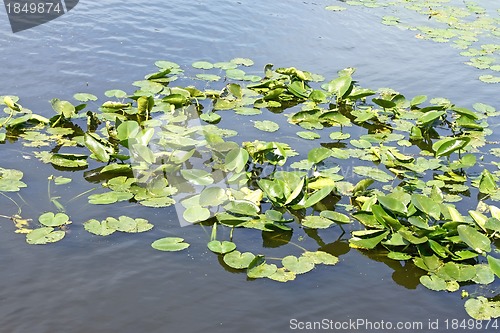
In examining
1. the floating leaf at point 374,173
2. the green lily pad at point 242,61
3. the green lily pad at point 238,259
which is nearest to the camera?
the green lily pad at point 238,259

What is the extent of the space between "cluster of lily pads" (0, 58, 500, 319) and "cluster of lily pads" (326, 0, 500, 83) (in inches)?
67.2

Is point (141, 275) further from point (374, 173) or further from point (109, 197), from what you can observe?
point (374, 173)

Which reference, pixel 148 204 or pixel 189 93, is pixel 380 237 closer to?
pixel 148 204

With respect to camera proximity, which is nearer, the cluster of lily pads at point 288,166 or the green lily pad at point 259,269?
the green lily pad at point 259,269

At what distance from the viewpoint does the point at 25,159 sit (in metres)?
4.66

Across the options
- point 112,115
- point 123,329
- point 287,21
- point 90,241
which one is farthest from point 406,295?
point 287,21

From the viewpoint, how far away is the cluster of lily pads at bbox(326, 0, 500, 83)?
24.3ft

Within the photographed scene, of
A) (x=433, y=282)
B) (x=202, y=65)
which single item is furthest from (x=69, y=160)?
(x=433, y=282)

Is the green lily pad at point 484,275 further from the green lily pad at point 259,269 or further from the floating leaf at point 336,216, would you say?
the green lily pad at point 259,269

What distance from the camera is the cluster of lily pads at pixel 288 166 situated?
388 cm

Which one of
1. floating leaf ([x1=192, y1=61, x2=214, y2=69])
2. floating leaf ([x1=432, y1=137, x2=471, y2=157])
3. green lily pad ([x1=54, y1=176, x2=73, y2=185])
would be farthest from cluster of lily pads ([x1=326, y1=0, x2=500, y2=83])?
green lily pad ([x1=54, y1=176, x2=73, y2=185])

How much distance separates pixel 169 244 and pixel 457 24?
20.3 feet

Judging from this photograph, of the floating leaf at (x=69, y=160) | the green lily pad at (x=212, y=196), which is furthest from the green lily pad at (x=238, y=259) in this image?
the floating leaf at (x=69, y=160)

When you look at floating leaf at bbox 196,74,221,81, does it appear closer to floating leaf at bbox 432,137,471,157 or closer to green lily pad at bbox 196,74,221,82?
green lily pad at bbox 196,74,221,82
